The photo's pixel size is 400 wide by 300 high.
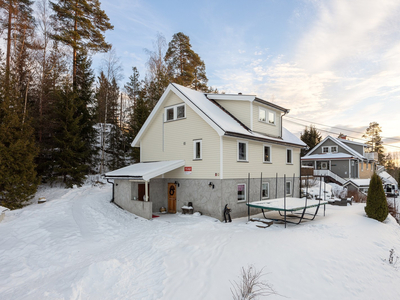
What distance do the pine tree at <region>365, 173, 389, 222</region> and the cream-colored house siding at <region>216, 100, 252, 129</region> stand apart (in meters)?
8.15

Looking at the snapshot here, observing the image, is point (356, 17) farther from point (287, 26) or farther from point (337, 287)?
point (337, 287)

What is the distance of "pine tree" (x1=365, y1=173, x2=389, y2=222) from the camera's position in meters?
13.2

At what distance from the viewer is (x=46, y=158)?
21.9 m

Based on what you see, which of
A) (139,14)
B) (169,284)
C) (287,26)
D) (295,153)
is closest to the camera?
(169,284)

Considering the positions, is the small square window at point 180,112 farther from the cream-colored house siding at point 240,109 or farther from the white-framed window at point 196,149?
the cream-colored house siding at point 240,109

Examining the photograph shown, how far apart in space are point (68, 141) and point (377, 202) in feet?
79.2

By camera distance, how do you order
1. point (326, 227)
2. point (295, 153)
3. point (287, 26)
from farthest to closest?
point (295, 153) < point (287, 26) < point (326, 227)

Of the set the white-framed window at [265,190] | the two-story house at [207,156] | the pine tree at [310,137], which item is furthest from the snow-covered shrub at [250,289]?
the pine tree at [310,137]

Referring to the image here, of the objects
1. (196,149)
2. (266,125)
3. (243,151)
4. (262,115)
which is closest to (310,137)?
(266,125)

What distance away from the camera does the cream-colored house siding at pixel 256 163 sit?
13.8 m

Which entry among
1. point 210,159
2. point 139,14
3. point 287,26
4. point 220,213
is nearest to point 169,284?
point 220,213

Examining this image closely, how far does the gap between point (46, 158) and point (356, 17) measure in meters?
26.7

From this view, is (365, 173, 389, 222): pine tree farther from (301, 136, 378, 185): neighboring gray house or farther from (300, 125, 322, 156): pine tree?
(300, 125, 322, 156): pine tree

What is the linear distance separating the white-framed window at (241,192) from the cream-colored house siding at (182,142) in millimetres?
2140
